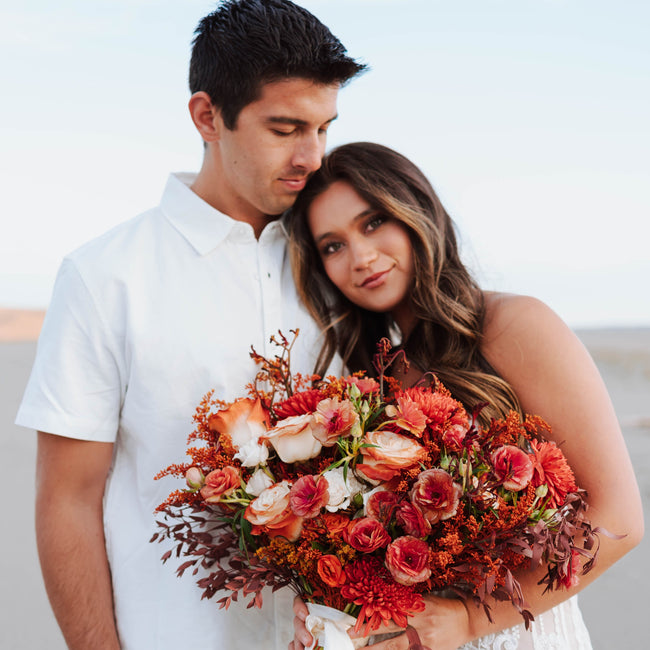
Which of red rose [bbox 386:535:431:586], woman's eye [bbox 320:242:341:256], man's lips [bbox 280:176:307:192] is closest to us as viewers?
red rose [bbox 386:535:431:586]

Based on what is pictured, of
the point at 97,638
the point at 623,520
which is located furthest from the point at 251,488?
the point at 623,520

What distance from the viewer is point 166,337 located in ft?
7.27

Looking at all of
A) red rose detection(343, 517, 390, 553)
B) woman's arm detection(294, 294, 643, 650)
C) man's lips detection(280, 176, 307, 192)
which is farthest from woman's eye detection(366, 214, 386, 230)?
red rose detection(343, 517, 390, 553)

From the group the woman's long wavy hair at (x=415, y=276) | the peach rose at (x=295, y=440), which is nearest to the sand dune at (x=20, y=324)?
the woman's long wavy hair at (x=415, y=276)

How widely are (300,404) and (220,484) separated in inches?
10.7

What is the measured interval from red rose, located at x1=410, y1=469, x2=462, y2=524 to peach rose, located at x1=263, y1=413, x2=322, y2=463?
10.4 inches

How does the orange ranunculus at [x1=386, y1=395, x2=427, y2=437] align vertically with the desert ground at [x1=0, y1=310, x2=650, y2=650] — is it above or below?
above

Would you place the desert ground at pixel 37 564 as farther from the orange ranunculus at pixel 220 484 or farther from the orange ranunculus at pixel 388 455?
the orange ranunculus at pixel 388 455

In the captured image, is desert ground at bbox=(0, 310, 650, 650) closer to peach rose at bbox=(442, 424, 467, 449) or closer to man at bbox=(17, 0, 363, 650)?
man at bbox=(17, 0, 363, 650)

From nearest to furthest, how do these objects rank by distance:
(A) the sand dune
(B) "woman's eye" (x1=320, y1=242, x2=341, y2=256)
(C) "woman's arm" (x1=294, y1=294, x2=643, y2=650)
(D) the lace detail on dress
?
(C) "woman's arm" (x1=294, y1=294, x2=643, y2=650)
(D) the lace detail on dress
(B) "woman's eye" (x1=320, y1=242, x2=341, y2=256)
(A) the sand dune

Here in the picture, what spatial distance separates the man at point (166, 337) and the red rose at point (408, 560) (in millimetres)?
796

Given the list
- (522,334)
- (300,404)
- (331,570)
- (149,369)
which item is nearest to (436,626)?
(331,570)

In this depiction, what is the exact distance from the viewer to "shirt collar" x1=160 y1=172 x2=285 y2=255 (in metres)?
2.39

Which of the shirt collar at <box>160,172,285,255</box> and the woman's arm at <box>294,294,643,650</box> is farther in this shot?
the shirt collar at <box>160,172,285,255</box>
